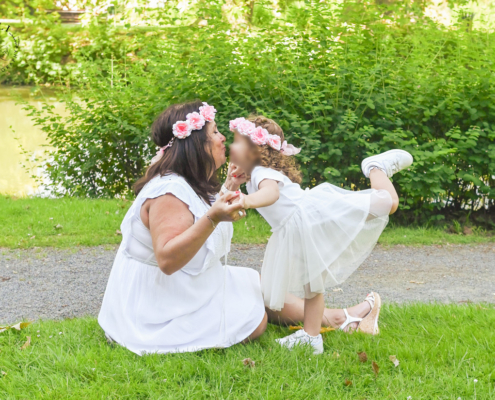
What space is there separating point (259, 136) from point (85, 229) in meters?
3.42

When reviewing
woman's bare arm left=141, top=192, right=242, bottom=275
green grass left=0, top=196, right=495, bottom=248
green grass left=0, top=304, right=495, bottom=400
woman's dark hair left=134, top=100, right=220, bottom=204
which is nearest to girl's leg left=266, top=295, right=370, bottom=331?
green grass left=0, top=304, right=495, bottom=400

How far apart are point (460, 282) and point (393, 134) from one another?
6.25ft

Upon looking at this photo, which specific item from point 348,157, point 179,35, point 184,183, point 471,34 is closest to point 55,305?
point 184,183

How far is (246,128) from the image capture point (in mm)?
3146

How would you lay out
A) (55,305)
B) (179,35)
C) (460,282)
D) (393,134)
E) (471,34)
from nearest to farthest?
(55,305)
(460,282)
(393,134)
(471,34)
(179,35)

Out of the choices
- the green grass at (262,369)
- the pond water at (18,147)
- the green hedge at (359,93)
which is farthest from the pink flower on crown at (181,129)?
the pond water at (18,147)

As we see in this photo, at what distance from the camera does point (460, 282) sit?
15.2 feet

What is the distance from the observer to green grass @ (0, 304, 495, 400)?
99.3 inches

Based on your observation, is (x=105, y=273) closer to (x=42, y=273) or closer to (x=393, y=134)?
(x=42, y=273)

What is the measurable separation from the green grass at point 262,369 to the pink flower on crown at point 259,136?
1.08m

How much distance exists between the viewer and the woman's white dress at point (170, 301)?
279cm

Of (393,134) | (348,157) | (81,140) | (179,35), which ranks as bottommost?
(81,140)

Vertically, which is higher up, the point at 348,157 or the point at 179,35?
the point at 179,35

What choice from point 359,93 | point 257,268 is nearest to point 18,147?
point 359,93
